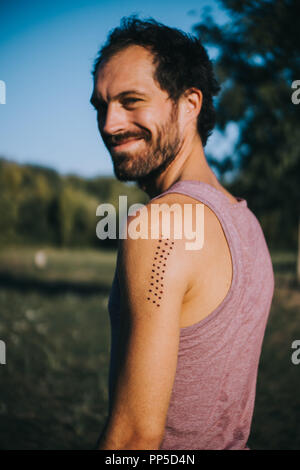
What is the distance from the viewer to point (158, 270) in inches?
42.3

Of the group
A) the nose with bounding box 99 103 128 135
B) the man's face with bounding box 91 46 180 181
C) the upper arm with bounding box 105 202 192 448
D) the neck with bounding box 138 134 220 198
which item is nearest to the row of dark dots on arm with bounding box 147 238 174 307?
the upper arm with bounding box 105 202 192 448

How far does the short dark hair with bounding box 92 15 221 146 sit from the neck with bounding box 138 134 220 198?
0.19m

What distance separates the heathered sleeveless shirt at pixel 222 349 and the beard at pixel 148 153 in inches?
9.6

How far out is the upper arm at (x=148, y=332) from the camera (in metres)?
1.04

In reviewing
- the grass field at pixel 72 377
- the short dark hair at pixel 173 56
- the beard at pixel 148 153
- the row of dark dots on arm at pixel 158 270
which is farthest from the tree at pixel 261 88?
the row of dark dots on arm at pixel 158 270

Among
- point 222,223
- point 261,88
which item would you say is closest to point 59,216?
point 261,88

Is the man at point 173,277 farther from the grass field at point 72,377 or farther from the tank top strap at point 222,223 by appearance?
the grass field at point 72,377

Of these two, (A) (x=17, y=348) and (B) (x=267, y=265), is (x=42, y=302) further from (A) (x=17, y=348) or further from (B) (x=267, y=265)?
(B) (x=267, y=265)

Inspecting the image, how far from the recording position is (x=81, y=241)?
48.4m

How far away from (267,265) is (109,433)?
2.76 ft

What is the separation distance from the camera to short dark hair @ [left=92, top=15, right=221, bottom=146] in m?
1.50

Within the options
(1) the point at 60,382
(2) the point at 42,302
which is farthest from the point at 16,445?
(2) the point at 42,302

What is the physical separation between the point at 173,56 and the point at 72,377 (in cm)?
593

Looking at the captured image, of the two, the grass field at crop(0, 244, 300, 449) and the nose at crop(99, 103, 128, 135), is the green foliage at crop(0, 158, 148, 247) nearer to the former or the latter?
the grass field at crop(0, 244, 300, 449)
